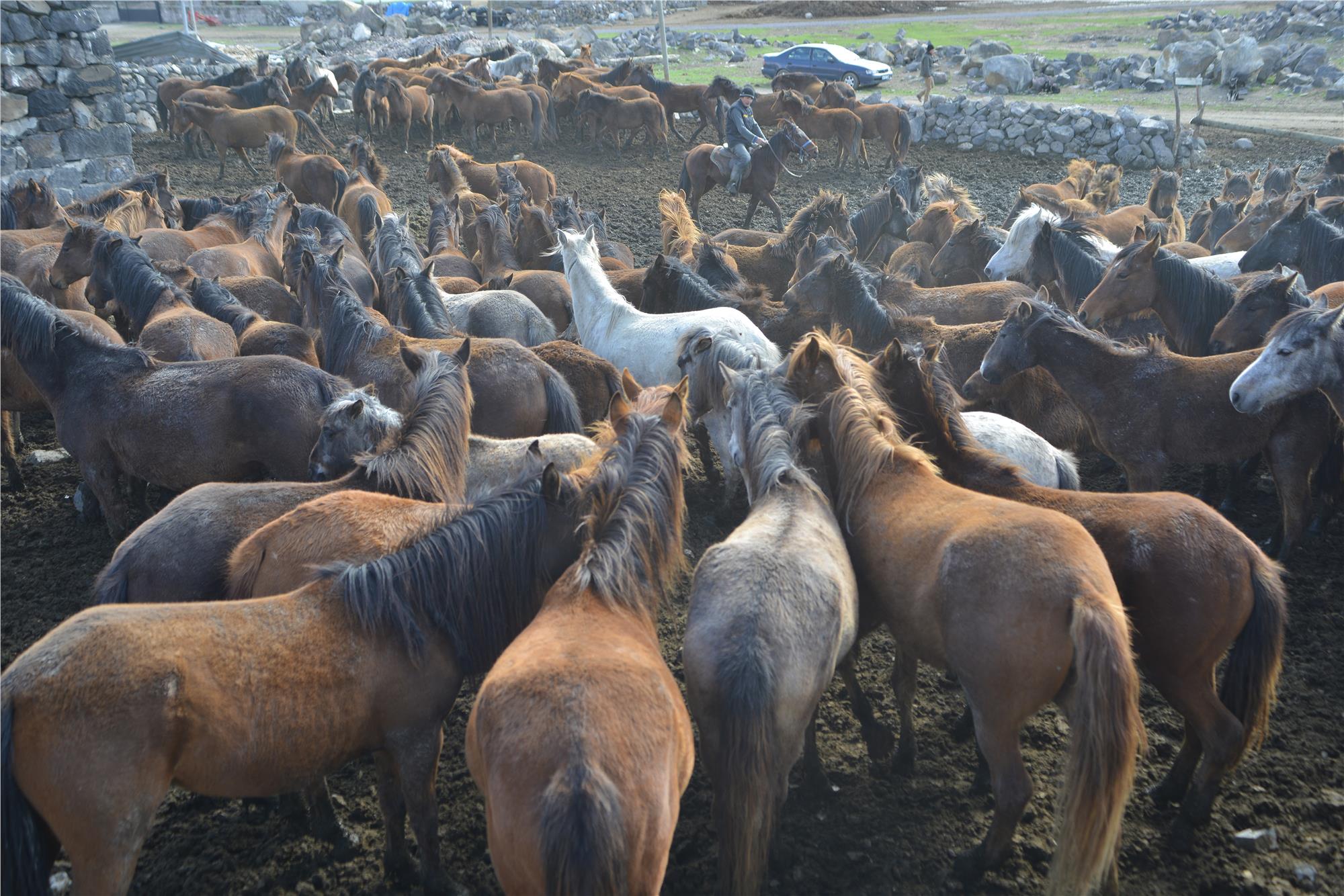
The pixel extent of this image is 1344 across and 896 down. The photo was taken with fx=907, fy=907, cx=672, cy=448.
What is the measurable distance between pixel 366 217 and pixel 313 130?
8.31 m

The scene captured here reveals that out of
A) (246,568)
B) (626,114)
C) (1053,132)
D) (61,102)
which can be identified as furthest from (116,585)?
(1053,132)

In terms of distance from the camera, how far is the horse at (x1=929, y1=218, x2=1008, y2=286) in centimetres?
962

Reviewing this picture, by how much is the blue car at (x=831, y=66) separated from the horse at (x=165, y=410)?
24.5m

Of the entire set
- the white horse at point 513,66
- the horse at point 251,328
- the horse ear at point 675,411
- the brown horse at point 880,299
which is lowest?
the horse at point 251,328

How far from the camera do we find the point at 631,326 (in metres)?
7.46

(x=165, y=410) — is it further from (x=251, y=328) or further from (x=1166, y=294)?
(x=1166, y=294)

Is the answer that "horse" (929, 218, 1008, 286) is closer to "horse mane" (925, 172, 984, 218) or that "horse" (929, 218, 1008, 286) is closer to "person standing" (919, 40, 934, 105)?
"horse mane" (925, 172, 984, 218)

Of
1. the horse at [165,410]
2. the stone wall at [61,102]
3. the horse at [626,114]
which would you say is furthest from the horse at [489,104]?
the horse at [165,410]

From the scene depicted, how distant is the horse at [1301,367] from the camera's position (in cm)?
514

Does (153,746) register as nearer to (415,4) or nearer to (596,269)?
(596,269)

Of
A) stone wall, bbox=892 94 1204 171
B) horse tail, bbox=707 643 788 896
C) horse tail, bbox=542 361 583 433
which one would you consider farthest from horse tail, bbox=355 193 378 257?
stone wall, bbox=892 94 1204 171

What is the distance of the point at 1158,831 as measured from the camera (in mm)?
3859

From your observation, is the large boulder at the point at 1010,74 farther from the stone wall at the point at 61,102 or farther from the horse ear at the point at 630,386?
the horse ear at the point at 630,386

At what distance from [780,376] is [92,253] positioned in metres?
6.66
